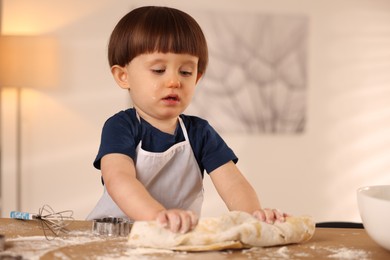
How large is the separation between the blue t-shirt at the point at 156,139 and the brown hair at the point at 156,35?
14cm

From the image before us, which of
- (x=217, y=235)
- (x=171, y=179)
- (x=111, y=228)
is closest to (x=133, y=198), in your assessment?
(x=111, y=228)

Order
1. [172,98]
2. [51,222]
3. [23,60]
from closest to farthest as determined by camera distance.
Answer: [51,222] < [172,98] < [23,60]

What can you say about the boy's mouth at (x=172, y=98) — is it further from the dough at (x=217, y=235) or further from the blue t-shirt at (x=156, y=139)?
the dough at (x=217, y=235)

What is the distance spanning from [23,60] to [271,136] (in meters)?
1.84

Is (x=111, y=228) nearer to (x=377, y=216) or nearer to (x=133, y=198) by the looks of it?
(x=133, y=198)

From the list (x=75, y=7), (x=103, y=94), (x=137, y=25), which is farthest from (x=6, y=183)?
(x=137, y=25)

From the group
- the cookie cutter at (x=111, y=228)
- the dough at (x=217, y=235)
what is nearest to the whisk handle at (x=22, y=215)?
the cookie cutter at (x=111, y=228)

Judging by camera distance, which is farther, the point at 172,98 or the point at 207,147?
the point at 207,147

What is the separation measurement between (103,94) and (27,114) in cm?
52

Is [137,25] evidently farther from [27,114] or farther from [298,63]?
[298,63]

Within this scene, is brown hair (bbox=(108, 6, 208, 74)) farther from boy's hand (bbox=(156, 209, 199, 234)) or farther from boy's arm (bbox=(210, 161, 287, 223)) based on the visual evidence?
boy's hand (bbox=(156, 209, 199, 234))

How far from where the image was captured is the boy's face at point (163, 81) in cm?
123

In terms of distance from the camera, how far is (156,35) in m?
1.23

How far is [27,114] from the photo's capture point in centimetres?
400
